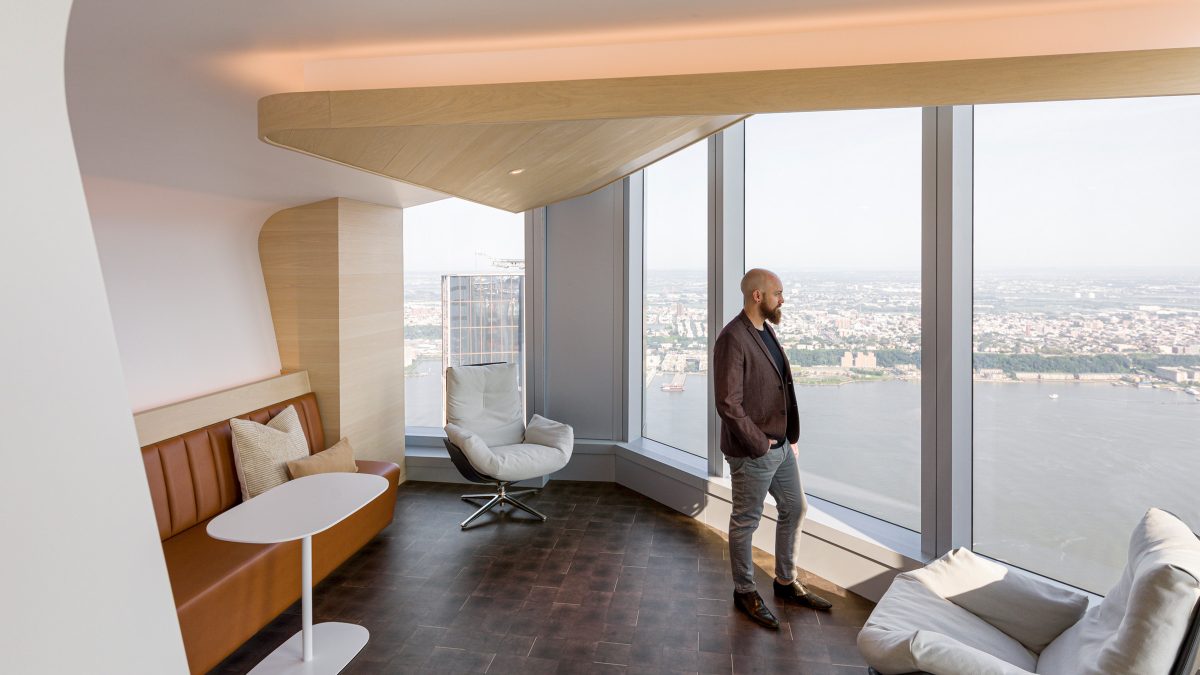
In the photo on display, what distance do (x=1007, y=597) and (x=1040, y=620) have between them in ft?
0.38

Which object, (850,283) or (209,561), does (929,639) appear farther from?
(209,561)

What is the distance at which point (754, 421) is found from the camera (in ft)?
11.0

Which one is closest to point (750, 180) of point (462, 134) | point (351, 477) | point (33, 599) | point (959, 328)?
point (959, 328)

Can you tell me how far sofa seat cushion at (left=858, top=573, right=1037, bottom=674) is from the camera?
6.20ft

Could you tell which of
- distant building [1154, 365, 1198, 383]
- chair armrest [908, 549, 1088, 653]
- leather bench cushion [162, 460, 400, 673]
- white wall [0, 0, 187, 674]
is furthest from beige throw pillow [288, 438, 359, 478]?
distant building [1154, 365, 1198, 383]

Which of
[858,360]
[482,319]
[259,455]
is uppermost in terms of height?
[482,319]

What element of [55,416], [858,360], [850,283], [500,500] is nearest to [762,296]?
[850,283]

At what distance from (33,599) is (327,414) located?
4.23 meters

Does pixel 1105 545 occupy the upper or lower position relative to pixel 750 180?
lower

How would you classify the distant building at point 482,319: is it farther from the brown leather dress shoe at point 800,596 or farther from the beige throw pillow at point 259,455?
the brown leather dress shoe at point 800,596

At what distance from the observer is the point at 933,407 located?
3.34 m

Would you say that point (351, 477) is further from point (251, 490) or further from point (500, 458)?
point (500, 458)

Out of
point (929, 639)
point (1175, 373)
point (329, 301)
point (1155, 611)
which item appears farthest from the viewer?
point (329, 301)

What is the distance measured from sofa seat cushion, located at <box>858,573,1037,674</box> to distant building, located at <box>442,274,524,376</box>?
419cm
